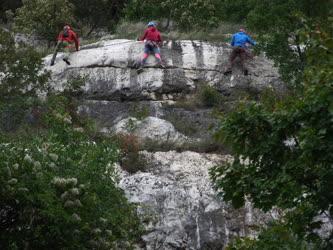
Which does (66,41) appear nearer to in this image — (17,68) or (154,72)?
(154,72)

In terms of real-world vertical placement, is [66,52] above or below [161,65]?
below

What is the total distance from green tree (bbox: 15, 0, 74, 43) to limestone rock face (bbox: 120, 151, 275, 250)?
40.6 feet

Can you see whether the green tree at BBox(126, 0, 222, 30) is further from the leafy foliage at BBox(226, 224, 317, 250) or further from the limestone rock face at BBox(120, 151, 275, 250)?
the leafy foliage at BBox(226, 224, 317, 250)

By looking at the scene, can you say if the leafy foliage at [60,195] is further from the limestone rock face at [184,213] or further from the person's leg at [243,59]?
the person's leg at [243,59]

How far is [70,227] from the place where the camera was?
37.4 feet

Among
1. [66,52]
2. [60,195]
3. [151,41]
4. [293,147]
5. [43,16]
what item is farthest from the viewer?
[43,16]

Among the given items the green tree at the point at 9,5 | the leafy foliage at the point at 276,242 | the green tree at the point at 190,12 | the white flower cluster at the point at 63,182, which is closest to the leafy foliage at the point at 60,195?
the white flower cluster at the point at 63,182

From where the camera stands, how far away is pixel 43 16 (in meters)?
27.6

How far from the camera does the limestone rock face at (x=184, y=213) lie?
15.0 metres

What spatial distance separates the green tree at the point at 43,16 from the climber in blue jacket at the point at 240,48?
7.56m

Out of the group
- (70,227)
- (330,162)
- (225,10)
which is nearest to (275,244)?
(330,162)

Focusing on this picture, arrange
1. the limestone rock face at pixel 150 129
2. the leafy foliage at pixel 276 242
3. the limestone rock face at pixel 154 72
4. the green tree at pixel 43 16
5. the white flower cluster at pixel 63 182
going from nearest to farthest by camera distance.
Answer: the leafy foliage at pixel 276 242 < the white flower cluster at pixel 63 182 < the limestone rock face at pixel 150 129 < the limestone rock face at pixel 154 72 < the green tree at pixel 43 16

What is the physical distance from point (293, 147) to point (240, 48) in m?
14.7

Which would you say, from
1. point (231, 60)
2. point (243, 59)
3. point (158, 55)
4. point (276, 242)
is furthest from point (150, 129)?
point (276, 242)
